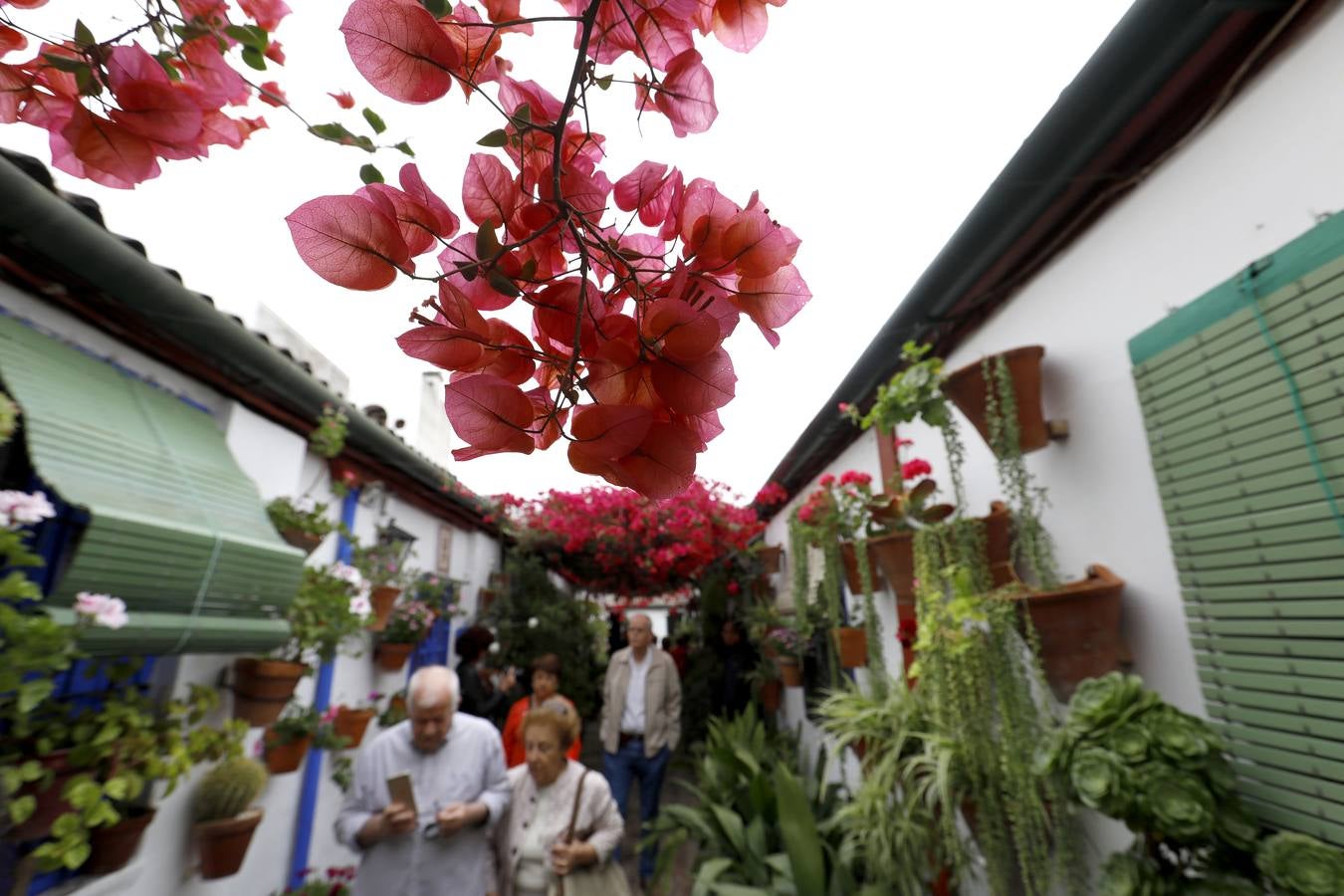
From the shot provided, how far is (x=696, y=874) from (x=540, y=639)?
421 cm

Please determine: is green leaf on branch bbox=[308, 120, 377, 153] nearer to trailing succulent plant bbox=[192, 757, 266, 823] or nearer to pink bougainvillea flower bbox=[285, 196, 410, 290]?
pink bougainvillea flower bbox=[285, 196, 410, 290]

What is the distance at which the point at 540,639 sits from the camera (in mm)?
7164

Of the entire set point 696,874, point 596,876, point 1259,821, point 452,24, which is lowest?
point 696,874

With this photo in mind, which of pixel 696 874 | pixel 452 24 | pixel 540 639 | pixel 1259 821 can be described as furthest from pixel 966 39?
pixel 540 639

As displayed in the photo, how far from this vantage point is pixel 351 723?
382cm

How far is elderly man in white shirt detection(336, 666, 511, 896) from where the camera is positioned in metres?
2.44

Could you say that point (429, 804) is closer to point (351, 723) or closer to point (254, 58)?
point (351, 723)

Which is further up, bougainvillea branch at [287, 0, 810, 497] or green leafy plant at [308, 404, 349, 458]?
green leafy plant at [308, 404, 349, 458]

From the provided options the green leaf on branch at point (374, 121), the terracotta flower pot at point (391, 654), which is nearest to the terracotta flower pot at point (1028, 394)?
the green leaf on branch at point (374, 121)

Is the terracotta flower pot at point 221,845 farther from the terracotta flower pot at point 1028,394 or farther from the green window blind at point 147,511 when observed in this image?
the terracotta flower pot at point 1028,394

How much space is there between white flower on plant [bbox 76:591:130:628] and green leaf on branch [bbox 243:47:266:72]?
1702mm

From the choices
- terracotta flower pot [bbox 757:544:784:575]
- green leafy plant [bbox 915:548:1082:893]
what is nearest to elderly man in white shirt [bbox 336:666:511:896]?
green leafy plant [bbox 915:548:1082:893]

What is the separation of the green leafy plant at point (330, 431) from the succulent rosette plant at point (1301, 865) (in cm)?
380

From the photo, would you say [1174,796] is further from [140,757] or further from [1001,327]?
[140,757]
